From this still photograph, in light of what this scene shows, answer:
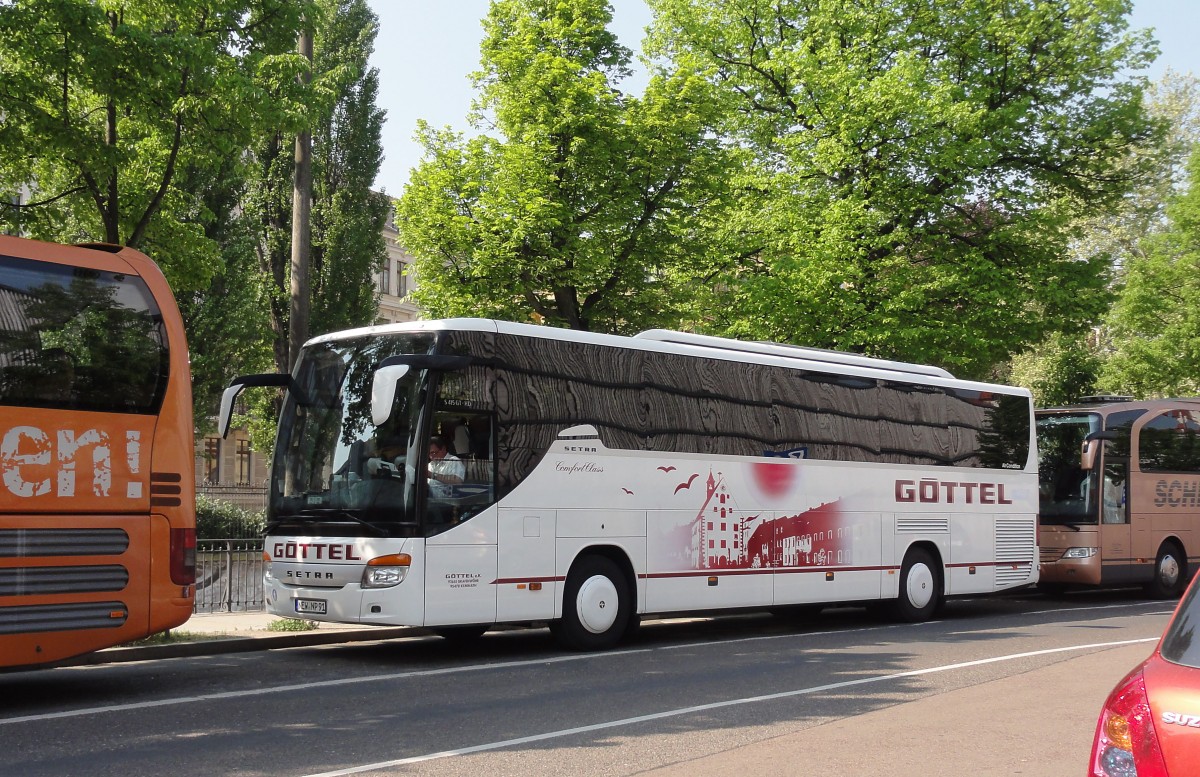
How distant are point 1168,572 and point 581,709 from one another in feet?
59.0

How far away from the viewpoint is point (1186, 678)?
4.56 metres

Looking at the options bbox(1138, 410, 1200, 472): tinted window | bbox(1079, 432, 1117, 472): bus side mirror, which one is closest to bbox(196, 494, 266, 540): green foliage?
bbox(1079, 432, 1117, 472): bus side mirror

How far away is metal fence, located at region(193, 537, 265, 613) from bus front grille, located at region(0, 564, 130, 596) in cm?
859

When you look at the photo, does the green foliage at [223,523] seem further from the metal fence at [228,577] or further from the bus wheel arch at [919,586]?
A: the bus wheel arch at [919,586]

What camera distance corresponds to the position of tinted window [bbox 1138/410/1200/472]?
2373cm

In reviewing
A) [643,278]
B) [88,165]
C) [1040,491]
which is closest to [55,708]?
[88,165]

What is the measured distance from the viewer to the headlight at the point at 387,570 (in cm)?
1239

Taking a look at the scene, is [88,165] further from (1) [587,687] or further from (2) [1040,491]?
(2) [1040,491]

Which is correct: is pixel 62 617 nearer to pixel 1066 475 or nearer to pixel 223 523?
pixel 1066 475

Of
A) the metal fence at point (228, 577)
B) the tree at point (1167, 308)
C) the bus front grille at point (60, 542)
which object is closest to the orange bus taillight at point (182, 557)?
the bus front grille at point (60, 542)

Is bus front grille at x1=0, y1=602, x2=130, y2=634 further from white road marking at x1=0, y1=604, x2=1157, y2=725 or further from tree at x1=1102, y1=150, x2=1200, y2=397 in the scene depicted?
tree at x1=1102, y1=150, x2=1200, y2=397

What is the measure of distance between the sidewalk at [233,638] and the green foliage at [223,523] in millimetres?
14640

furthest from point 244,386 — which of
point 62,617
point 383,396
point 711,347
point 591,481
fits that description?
point 711,347

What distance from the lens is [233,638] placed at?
14320 mm
